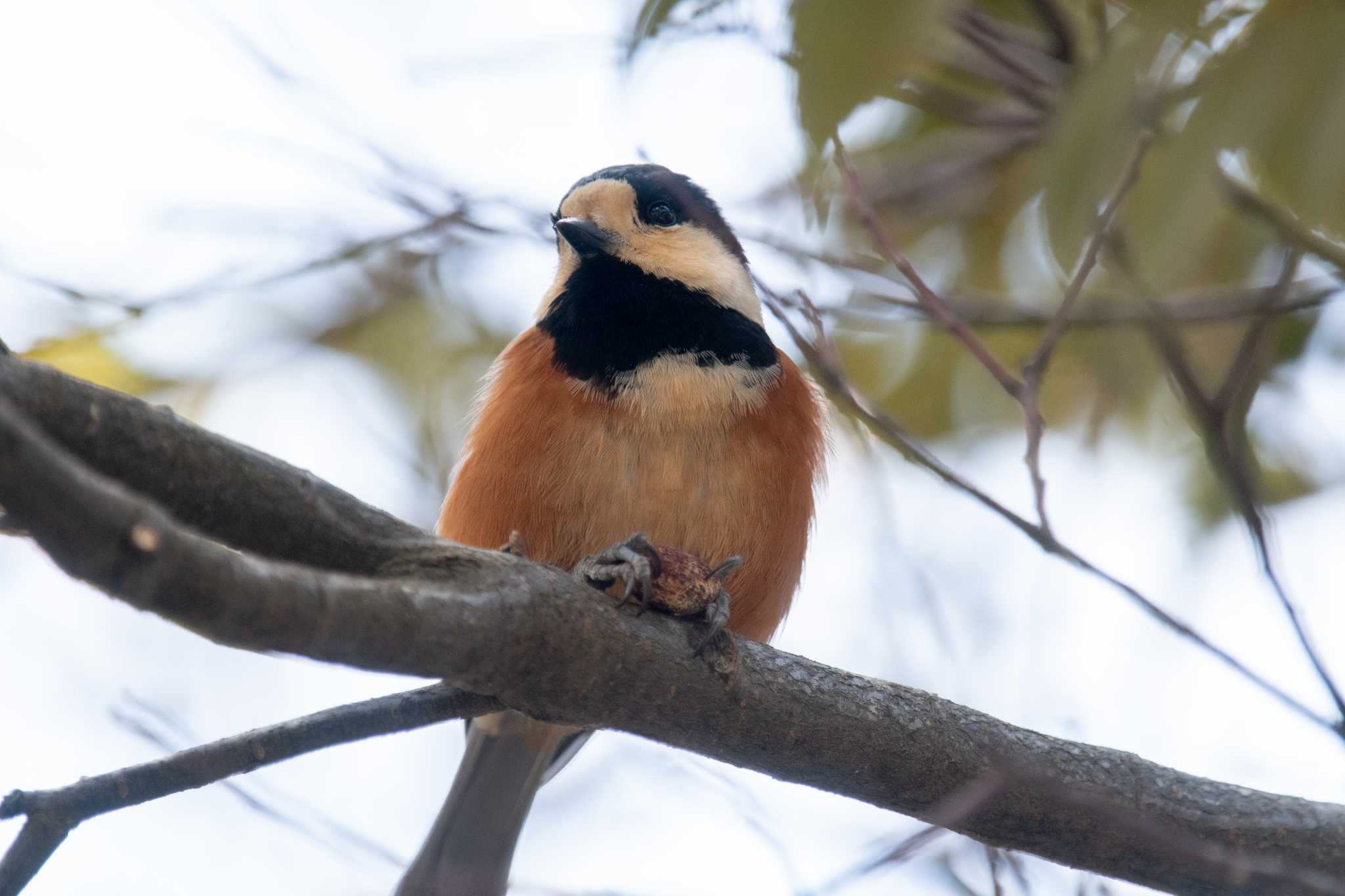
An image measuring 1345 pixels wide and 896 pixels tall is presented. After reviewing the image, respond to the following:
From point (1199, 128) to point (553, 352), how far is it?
2169mm

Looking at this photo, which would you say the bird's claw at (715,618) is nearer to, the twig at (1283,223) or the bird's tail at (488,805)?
the twig at (1283,223)

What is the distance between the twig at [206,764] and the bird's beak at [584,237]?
2.04 meters

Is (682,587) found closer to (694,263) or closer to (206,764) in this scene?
(206,764)

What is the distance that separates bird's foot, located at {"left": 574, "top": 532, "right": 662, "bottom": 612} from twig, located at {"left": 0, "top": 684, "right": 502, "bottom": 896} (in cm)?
34

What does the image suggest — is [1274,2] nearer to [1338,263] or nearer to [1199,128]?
[1199,128]

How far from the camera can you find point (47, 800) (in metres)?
2.29

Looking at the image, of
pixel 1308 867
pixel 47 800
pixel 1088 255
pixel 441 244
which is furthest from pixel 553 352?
pixel 1308 867

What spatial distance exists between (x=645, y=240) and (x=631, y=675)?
7.20 ft

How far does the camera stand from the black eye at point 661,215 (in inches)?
185

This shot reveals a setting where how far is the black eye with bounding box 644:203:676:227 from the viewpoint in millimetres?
4707

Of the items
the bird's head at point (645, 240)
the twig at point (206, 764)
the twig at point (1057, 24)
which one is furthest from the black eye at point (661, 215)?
the twig at point (206, 764)

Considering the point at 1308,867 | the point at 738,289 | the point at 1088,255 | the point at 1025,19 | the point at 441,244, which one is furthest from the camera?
the point at 1025,19

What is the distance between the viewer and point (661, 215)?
474 cm

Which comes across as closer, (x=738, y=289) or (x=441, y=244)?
(x=738, y=289)
